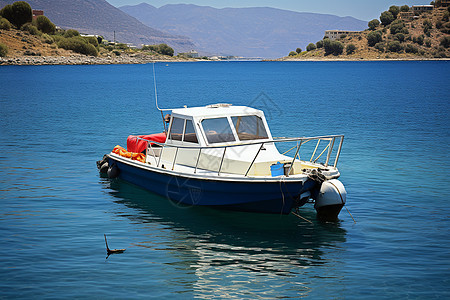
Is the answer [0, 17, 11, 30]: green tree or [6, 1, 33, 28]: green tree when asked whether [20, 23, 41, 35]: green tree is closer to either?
[6, 1, 33, 28]: green tree

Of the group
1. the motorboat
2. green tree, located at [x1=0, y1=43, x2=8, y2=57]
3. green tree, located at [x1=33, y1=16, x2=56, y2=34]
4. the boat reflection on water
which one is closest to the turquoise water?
the boat reflection on water

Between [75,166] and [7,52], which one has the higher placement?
[7,52]

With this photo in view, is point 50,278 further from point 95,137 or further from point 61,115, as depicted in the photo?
point 61,115

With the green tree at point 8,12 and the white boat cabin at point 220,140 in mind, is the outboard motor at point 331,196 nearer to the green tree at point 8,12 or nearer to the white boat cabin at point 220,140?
the white boat cabin at point 220,140

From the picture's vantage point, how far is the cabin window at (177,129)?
52.5 feet

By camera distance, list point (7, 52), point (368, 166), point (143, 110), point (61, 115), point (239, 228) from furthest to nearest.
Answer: point (7, 52) < point (143, 110) < point (61, 115) < point (368, 166) < point (239, 228)

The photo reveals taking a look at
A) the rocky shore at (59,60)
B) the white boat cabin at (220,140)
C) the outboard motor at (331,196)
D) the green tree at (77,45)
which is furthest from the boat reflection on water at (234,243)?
the green tree at (77,45)

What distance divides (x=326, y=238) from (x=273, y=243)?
1.48 meters

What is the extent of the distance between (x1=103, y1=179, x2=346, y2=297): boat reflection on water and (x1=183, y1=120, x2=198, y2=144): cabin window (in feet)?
6.61

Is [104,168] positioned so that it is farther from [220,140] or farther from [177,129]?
[220,140]

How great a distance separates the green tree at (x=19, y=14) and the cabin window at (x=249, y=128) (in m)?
155

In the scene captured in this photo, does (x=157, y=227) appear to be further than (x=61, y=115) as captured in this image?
No

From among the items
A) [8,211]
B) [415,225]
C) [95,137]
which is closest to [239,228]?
[415,225]

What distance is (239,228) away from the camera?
45.5 ft
